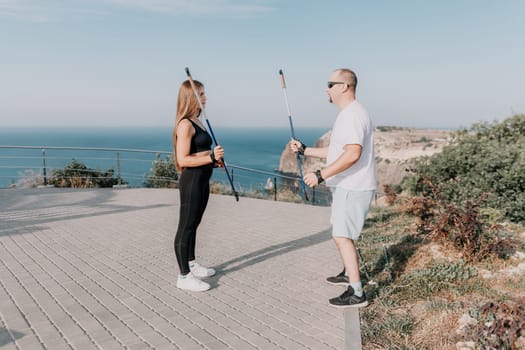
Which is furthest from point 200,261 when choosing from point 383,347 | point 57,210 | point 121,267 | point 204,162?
point 57,210

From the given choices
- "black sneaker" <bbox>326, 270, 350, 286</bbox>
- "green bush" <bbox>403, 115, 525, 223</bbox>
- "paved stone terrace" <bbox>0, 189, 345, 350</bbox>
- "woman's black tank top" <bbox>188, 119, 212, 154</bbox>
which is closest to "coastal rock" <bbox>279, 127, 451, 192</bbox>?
"green bush" <bbox>403, 115, 525, 223</bbox>

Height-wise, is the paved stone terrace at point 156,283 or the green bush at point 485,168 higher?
the green bush at point 485,168

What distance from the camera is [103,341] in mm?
→ 3506

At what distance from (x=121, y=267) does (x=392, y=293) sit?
3.12 metres

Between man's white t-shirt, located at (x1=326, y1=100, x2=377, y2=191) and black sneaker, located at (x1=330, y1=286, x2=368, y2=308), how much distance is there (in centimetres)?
104

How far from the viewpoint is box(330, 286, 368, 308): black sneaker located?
13.8 ft

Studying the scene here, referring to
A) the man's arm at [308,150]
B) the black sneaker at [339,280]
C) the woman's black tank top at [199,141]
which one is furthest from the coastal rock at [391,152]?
the woman's black tank top at [199,141]

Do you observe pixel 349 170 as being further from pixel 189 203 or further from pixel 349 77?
pixel 189 203

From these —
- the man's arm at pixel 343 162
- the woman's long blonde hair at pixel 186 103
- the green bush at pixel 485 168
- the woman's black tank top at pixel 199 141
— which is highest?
the woman's long blonde hair at pixel 186 103

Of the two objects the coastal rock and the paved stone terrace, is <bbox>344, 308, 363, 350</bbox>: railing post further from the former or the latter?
the coastal rock

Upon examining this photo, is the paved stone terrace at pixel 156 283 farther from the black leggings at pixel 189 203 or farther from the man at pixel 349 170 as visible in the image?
the man at pixel 349 170

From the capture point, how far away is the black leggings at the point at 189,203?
4.44m

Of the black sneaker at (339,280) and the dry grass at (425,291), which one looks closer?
the dry grass at (425,291)

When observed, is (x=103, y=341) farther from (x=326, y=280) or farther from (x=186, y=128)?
(x=326, y=280)
